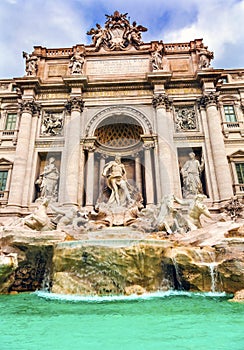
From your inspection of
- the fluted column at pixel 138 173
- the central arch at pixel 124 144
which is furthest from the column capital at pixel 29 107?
the fluted column at pixel 138 173

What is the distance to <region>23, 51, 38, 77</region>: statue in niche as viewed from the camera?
18.7m

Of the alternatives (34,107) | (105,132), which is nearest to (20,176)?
Result: (34,107)

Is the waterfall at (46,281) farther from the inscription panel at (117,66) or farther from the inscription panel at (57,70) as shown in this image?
the inscription panel at (57,70)

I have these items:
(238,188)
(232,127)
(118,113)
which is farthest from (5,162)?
(232,127)

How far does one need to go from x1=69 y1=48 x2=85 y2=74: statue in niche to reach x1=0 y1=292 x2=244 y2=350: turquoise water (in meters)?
16.3

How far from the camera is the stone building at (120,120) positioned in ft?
52.6

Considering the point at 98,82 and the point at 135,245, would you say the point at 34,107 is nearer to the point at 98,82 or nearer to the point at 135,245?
the point at 98,82

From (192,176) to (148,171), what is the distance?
2.84 metres

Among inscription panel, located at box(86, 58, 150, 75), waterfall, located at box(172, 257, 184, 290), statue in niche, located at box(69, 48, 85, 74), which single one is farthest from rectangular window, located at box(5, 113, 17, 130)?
waterfall, located at box(172, 257, 184, 290)

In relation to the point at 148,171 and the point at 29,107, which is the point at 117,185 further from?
the point at 29,107

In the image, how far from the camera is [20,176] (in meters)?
16.0

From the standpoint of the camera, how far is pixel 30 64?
19.0 metres

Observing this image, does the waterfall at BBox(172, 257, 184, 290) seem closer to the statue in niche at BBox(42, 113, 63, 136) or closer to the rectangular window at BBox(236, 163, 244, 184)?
the rectangular window at BBox(236, 163, 244, 184)

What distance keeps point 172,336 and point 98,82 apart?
17.4m
